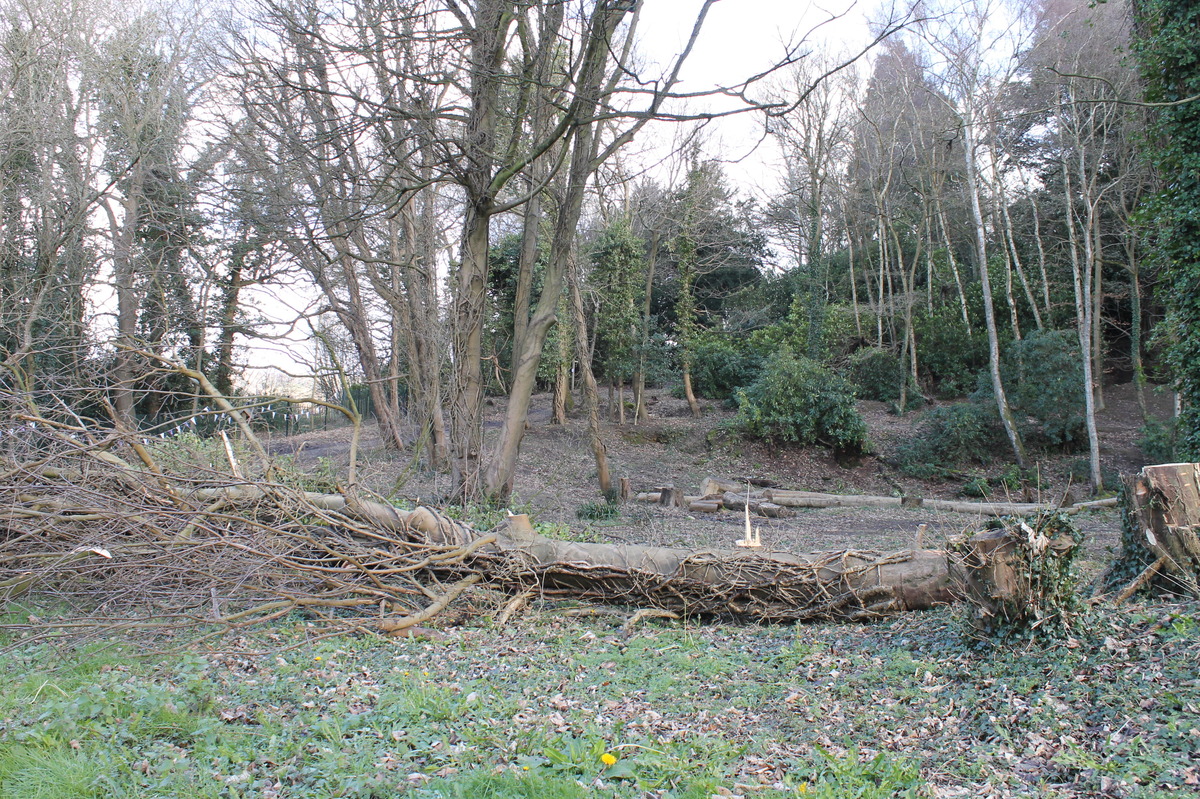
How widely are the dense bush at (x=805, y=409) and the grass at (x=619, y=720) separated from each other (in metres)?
13.2

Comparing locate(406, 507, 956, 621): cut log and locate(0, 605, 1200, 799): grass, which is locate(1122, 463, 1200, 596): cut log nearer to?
locate(0, 605, 1200, 799): grass

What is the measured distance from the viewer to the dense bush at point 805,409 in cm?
1739

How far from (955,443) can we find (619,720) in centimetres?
1543

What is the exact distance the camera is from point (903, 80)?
60.1 feet

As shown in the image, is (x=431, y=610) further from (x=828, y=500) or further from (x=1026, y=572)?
(x=828, y=500)

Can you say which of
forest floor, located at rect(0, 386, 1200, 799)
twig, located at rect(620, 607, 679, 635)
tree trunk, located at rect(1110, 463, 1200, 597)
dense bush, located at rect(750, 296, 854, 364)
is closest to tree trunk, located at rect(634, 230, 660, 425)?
dense bush, located at rect(750, 296, 854, 364)

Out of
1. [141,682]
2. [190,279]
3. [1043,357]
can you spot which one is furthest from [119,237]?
[1043,357]

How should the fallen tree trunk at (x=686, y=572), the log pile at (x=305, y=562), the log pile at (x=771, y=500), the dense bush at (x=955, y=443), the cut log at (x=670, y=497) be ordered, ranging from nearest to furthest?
the log pile at (x=305, y=562) < the fallen tree trunk at (x=686, y=572) < the log pile at (x=771, y=500) < the cut log at (x=670, y=497) < the dense bush at (x=955, y=443)

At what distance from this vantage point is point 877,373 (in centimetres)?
2239

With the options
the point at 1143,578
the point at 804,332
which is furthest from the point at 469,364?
the point at 804,332

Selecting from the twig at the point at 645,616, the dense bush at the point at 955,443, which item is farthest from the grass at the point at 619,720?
the dense bush at the point at 955,443

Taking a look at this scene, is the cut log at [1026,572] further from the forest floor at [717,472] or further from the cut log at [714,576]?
the forest floor at [717,472]

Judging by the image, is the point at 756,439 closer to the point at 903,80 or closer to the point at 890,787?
the point at 903,80

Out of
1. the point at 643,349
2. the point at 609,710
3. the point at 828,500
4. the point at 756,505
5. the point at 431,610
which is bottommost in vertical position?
the point at 828,500
